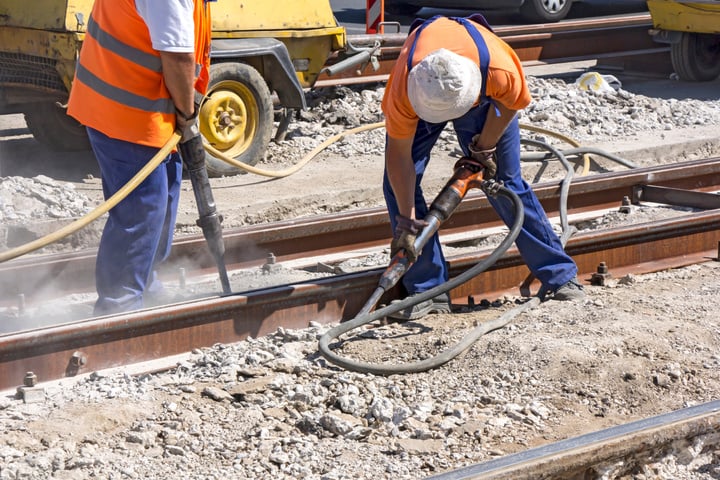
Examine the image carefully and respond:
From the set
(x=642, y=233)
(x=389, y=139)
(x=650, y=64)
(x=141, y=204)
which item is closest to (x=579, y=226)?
(x=642, y=233)

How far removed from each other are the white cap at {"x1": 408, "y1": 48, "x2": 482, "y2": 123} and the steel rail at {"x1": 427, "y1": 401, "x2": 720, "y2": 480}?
145 centimetres

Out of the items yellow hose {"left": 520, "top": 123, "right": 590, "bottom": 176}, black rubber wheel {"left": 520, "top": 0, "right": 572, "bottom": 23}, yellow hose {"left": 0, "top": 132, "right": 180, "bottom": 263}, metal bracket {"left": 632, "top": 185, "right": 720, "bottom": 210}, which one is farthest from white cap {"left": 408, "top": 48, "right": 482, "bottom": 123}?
black rubber wheel {"left": 520, "top": 0, "right": 572, "bottom": 23}

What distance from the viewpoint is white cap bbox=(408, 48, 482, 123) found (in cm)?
430

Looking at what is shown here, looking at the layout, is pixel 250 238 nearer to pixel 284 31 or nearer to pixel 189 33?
pixel 189 33

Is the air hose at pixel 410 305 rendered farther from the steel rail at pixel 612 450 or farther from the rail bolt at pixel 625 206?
the rail bolt at pixel 625 206

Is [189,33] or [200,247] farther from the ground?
[189,33]

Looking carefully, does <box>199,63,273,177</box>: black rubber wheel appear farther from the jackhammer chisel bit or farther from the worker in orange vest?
the worker in orange vest

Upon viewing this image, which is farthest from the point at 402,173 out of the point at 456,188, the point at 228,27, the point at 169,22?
the point at 228,27

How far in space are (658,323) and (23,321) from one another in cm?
310

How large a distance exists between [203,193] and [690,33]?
8.56m

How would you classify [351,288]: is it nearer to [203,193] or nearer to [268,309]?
[268,309]

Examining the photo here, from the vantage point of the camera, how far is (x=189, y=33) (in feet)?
14.7

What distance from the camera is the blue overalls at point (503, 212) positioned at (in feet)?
16.6

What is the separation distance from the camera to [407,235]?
15.6ft
